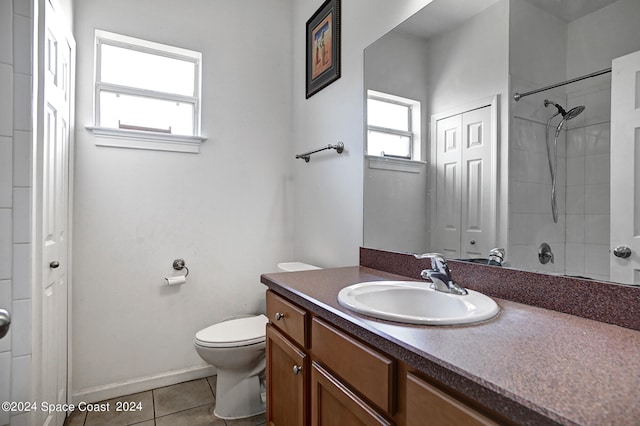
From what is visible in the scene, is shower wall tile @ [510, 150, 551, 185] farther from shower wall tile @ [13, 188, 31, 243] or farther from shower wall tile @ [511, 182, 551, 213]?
shower wall tile @ [13, 188, 31, 243]

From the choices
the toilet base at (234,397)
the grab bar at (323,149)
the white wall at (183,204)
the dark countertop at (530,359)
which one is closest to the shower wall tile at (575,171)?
the dark countertop at (530,359)

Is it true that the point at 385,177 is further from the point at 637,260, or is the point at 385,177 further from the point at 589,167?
the point at 637,260

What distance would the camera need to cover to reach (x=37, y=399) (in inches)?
50.9

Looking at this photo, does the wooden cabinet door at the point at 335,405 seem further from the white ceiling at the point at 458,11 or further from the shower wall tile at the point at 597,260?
the white ceiling at the point at 458,11

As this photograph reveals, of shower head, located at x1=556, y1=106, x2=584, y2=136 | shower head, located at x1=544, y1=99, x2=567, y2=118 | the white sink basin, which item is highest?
shower head, located at x1=544, y1=99, x2=567, y2=118

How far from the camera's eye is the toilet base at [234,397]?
1.88 meters

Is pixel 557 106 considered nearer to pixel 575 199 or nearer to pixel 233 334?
pixel 575 199

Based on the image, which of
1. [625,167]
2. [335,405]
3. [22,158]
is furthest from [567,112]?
[22,158]

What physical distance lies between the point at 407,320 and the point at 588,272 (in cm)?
54

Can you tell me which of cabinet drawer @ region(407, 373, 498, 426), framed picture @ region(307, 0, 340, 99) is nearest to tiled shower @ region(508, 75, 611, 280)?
cabinet drawer @ region(407, 373, 498, 426)

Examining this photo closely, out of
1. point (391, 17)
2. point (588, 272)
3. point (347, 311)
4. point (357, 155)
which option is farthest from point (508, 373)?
point (391, 17)

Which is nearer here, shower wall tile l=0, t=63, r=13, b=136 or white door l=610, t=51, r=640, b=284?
white door l=610, t=51, r=640, b=284

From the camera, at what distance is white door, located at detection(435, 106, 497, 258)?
1208 millimetres

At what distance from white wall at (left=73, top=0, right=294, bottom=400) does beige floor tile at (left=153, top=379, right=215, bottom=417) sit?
0.34 feet
